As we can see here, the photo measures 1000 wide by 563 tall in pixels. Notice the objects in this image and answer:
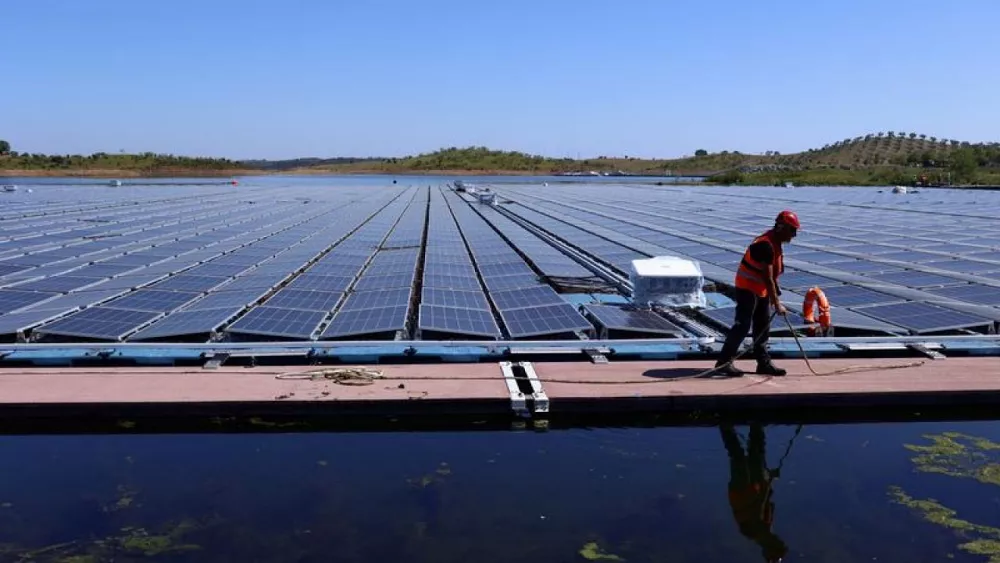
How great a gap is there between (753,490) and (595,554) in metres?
1.98

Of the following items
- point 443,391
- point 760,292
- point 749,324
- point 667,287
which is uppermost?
point 760,292

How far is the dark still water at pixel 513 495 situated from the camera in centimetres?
603

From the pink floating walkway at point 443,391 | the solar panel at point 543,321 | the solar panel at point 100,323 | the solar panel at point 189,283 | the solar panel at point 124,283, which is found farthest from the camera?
the solar panel at point 189,283

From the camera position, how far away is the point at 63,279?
15.9 metres

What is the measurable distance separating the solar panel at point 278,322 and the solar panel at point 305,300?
12.4 inches

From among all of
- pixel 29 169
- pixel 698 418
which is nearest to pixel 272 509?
pixel 698 418

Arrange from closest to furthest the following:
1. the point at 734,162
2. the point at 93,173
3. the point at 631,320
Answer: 1. the point at 631,320
2. the point at 93,173
3. the point at 734,162

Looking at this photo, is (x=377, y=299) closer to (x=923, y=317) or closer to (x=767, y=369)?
(x=767, y=369)

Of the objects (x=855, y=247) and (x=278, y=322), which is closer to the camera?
(x=278, y=322)

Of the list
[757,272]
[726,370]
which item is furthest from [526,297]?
[757,272]

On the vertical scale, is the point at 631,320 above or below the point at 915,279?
below

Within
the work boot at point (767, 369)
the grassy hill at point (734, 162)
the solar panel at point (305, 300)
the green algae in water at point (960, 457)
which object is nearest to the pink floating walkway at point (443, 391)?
the work boot at point (767, 369)

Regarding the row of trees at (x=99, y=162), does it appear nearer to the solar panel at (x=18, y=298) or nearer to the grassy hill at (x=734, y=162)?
the grassy hill at (x=734, y=162)

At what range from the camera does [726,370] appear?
965 centimetres
